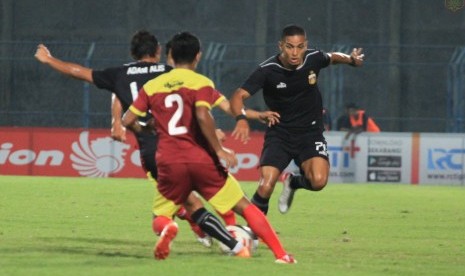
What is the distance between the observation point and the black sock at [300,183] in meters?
15.0

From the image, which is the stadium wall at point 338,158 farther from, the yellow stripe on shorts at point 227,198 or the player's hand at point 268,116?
the yellow stripe on shorts at point 227,198

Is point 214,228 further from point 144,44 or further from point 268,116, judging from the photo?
point 268,116

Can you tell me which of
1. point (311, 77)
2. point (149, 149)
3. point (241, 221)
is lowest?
point (241, 221)

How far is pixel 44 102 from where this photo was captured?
3856 centimetres

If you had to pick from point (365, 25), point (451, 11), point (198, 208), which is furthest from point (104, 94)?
point (198, 208)

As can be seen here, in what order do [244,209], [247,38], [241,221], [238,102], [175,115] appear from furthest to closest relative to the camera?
[247,38] < [241,221] < [238,102] < [244,209] < [175,115]

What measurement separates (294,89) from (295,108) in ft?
0.77

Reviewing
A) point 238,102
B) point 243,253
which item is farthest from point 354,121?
point 243,253

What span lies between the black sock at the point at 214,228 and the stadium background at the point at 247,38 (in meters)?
23.6

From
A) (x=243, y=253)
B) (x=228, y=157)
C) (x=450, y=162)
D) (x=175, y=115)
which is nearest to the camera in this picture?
(x=228, y=157)

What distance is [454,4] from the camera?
132ft

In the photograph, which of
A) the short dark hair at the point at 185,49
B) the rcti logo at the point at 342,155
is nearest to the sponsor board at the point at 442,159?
the rcti logo at the point at 342,155

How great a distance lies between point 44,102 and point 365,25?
368 inches

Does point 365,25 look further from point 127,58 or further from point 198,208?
point 198,208
